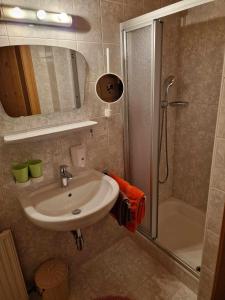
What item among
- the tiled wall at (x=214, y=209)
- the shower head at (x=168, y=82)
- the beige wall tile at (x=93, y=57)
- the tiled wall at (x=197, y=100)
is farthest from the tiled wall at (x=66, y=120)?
the tiled wall at (x=214, y=209)

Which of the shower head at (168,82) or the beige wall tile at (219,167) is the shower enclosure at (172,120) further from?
the beige wall tile at (219,167)

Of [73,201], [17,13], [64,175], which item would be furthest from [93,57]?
[73,201]

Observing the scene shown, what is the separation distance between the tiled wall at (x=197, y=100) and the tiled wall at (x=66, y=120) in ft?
1.55

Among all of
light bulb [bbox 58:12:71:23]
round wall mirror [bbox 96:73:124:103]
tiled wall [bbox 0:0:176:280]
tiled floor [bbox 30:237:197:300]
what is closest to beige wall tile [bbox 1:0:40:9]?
tiled wall [bbox 0:0:176:280]

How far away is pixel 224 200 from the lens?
41.0 inches

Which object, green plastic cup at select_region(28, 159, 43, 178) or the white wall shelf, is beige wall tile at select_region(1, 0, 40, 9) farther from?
green plastic cup at select_region(28, 159, 43, 178)

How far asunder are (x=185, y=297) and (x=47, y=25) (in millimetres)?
2052

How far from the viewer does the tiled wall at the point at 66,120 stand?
1189mm

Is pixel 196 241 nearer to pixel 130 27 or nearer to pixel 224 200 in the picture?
pixel 224 200

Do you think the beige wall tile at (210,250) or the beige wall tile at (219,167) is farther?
the beige wall tile at (210,250)

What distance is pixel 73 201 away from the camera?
1.42 metres

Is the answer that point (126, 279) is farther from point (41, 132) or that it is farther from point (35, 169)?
point (41, 132)

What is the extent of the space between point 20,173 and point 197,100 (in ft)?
5.44

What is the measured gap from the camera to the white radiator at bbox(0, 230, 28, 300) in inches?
48.6
